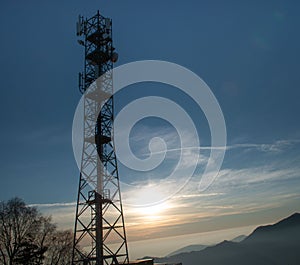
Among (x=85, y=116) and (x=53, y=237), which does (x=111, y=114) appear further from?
(x=53, y=237)

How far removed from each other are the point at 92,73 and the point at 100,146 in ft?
28.6

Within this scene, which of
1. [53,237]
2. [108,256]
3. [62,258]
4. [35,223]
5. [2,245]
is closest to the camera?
[108,256]

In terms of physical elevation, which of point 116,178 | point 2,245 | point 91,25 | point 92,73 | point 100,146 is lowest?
point 2,245

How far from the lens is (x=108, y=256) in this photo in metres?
31.1

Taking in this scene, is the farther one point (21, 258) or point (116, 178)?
point (21, 258)

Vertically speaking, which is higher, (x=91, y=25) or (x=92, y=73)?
(x=91, y=25)

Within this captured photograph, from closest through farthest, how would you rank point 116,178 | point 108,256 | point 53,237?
point 108,256
point 116,178
point 53,237

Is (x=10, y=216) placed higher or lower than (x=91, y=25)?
lower

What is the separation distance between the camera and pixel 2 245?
3566 centimetres

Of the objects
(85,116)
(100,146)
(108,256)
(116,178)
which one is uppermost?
(85,116)

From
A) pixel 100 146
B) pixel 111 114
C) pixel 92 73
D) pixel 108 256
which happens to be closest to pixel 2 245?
pixel 108 256

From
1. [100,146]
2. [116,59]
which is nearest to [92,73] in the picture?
[116,59]

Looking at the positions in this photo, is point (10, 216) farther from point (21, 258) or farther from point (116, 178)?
point (116, 178)

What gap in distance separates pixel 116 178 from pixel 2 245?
15683 millimetres
